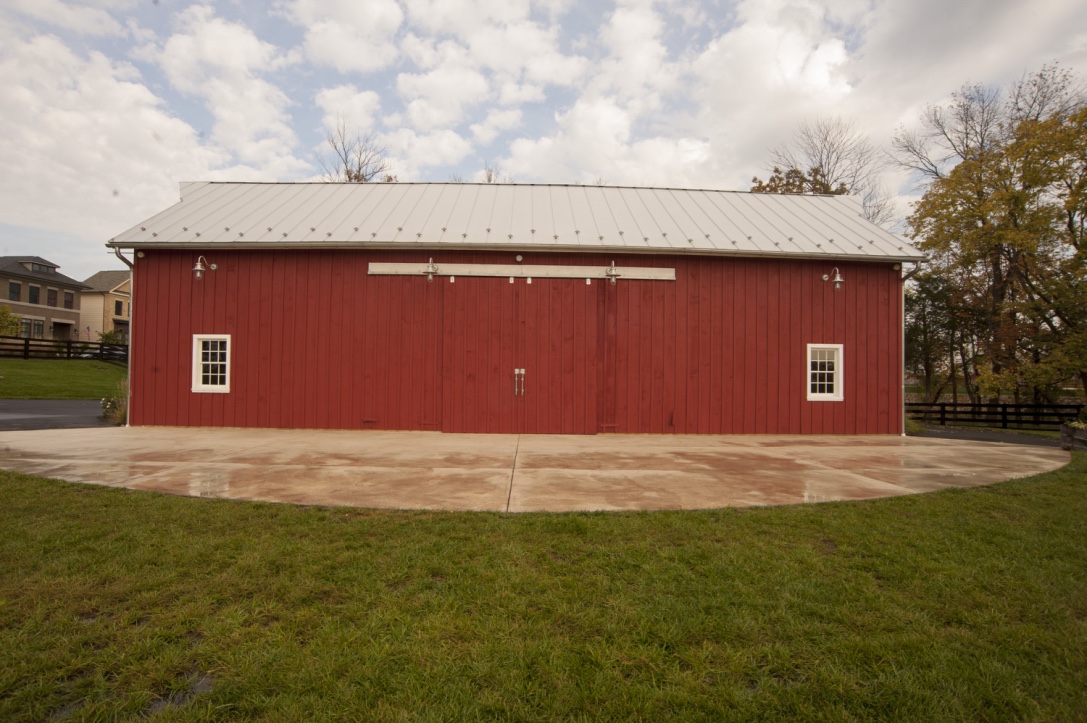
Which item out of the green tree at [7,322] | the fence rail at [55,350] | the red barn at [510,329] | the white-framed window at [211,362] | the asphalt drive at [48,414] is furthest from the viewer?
the green tree at [7,322]

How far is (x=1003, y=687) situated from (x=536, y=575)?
2130 mm

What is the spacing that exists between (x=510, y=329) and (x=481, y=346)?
73cm

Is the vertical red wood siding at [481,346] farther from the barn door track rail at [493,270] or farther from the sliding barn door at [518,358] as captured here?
the barn door track rail at [493,270]

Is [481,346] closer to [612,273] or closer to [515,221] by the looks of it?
[515,221]

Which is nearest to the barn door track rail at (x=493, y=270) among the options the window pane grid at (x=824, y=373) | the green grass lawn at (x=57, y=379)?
the window pane grid at (x=824, y=373)

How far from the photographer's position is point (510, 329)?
11.1 metres

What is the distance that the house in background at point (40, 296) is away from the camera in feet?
111

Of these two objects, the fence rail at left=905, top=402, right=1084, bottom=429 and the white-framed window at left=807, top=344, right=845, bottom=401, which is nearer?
the white-framed window at left=807, top=344, right=845, bottom=401

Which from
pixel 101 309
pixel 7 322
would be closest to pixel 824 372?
pixel 7 322

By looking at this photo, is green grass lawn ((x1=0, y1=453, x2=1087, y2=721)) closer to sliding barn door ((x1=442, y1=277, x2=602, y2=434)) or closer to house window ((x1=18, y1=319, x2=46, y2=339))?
sliding barn door ((x1=442, y1=277, x2=602, y2=434))

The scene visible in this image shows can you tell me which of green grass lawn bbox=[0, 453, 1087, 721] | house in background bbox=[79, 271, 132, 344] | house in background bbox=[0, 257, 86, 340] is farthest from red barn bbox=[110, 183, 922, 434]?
house in background bbox=[79, 271, 132, 344]

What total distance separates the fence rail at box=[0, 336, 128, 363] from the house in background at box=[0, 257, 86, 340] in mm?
10828

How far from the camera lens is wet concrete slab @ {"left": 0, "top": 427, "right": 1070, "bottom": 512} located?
502 cm

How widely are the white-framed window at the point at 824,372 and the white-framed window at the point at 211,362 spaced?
1302 cm
